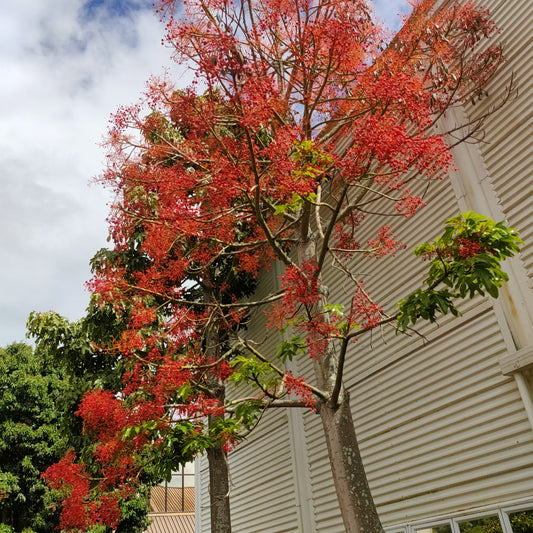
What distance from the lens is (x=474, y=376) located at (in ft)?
18.0

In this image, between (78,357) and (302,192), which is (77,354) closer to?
(78,357)

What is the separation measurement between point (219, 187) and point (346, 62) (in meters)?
2.18

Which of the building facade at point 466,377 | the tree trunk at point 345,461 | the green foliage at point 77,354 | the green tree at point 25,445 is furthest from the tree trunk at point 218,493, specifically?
the green tree at point 25,445

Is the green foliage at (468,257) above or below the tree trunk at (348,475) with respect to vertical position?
above

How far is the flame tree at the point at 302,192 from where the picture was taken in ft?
14.8

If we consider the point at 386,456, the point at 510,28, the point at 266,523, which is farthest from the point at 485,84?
the point at 266,523

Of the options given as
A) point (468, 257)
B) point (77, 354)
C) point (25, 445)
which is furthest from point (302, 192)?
point (25, 445)

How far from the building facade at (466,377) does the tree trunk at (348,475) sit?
1.55 meters

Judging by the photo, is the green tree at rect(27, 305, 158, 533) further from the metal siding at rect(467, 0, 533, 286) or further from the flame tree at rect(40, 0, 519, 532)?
the metal siding at rect(467, 0, 533, 286)

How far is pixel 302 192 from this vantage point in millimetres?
5016

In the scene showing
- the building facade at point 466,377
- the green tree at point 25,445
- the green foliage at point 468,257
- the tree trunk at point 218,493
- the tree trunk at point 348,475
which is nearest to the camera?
the green foliage at point 468,257

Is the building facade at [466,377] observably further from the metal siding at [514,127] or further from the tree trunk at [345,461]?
the tree trunk at [345,461]

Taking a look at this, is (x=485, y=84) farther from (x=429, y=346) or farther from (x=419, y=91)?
(x=429, y=346)

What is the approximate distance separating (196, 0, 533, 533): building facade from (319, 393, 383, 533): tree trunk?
5.09 ft
